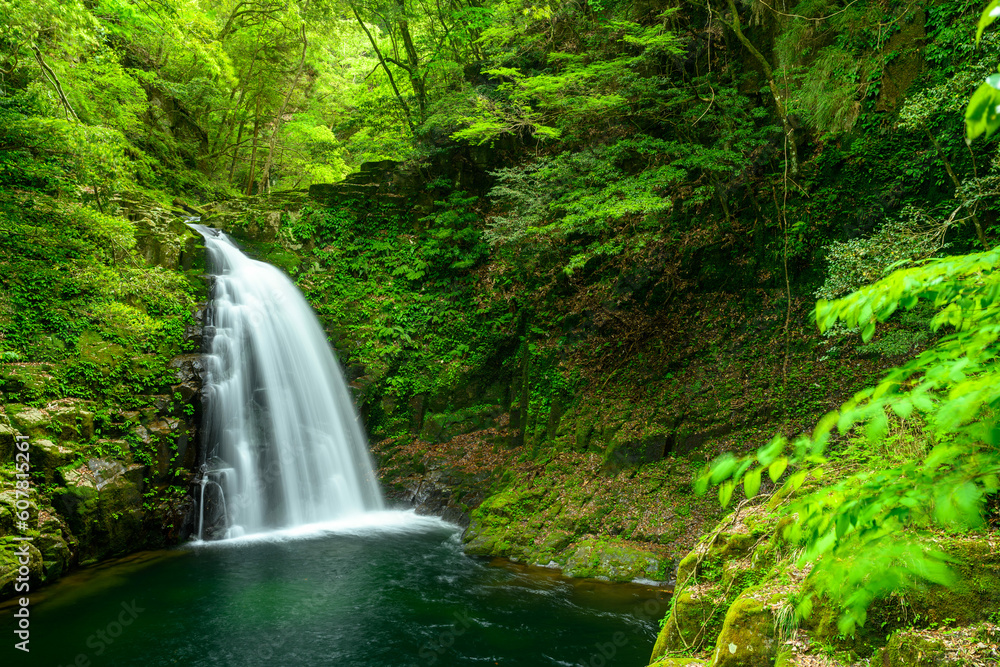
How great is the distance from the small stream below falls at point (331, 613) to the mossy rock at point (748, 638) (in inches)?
85.7

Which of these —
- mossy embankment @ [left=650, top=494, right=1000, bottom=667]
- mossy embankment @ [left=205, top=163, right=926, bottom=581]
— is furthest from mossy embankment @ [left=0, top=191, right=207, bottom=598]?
mossy embankment @ [left=650, top=494, right=1000, bottom=667]

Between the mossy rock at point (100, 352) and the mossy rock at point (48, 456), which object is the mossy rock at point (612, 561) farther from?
the mossy rock at point (100, 352)

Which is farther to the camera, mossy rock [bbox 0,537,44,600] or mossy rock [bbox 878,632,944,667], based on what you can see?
mossy rock [bbox 0,537,44,600]

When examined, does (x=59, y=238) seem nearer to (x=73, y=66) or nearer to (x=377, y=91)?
(x=73, y=66)

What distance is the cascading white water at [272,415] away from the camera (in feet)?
31.2

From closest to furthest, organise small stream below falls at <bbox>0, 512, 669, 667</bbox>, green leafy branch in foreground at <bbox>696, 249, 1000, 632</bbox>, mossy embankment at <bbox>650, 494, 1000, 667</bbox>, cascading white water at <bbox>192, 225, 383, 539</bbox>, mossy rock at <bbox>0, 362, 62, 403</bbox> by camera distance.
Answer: green leafy branch in foreground at <bbox>696, 249, 1000, 632</bbox> < mossy embankment at <bbox>650, 494, 1000, 667</bbox> < small stream below falls at <bbox>0, 512, 669, 667</bbox> < mossy rock at <bbox>0, 362, 62, 403</bbox> < cascading white water at <bbox>192, 225, 383, 539</bbox>

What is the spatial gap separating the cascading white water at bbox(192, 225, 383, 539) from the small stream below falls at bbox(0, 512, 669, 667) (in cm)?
149

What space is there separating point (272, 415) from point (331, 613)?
5.41 meters

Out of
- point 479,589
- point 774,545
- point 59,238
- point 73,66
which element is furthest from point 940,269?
point 73,66

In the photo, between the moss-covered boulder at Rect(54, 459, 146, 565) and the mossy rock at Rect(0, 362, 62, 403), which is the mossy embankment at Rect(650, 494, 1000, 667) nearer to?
the moss-covered boulder at Rect(54, 459, 146, 565)

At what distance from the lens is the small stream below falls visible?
525cm

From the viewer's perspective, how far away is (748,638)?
10.7ft

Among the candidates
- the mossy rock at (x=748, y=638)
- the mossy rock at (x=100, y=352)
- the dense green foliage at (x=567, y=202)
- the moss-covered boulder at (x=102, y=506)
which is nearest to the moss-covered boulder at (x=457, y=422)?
the dense green foliage at (x=567, y=202)

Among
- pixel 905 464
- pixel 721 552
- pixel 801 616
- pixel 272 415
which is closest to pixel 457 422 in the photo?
pixel 272 415
